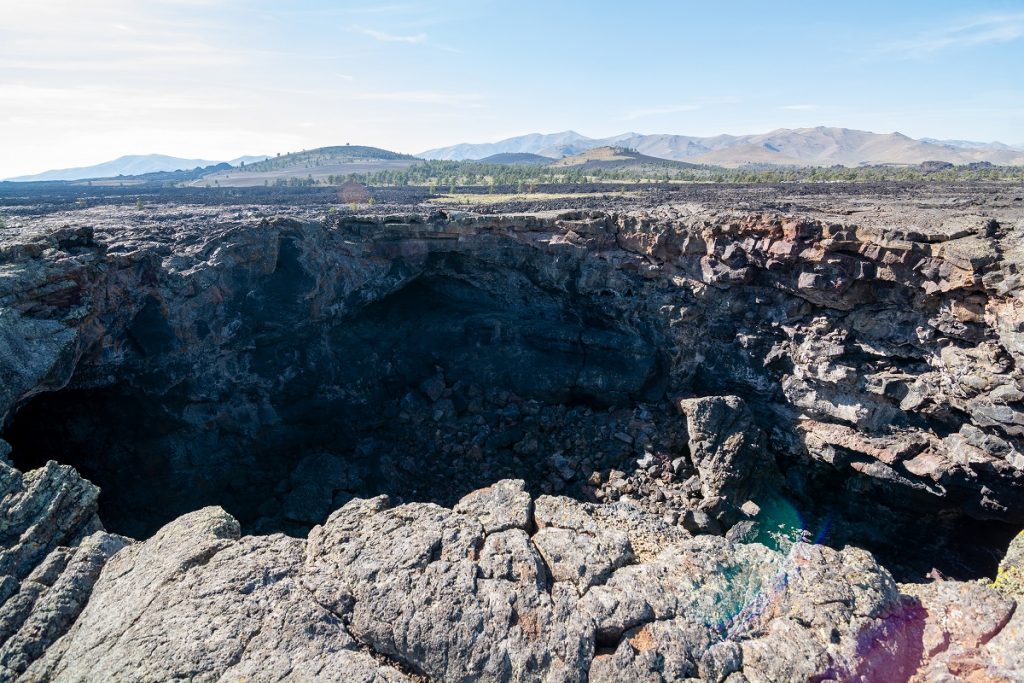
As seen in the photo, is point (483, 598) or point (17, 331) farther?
point (17, 331)

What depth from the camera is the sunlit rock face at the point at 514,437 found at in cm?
798

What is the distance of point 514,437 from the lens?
Answer: 18.2 metres

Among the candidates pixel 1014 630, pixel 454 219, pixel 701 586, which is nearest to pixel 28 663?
pixel 701 586

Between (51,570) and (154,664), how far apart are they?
3.22 m

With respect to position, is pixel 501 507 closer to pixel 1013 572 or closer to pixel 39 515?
pixel 39 515

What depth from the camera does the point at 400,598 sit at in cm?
816

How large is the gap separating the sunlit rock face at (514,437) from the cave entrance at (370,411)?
86 mm

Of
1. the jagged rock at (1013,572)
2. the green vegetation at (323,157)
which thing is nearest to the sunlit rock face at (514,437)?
the jagged rock at (1013,572)

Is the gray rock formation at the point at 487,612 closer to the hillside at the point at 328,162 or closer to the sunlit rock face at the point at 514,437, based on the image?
the sunlit rock face at the point at 514,437

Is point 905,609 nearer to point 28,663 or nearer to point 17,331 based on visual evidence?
point 28,663

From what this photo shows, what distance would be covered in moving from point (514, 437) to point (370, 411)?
17.1 ft

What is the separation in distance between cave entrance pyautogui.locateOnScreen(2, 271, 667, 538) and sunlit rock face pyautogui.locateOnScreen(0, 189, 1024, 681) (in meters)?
0.09

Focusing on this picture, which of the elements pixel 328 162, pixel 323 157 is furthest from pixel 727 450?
pixel 323 157

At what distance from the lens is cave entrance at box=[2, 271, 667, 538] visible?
16078mm
